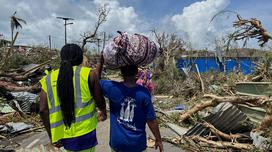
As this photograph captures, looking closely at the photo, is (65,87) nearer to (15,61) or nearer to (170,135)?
(170,135)

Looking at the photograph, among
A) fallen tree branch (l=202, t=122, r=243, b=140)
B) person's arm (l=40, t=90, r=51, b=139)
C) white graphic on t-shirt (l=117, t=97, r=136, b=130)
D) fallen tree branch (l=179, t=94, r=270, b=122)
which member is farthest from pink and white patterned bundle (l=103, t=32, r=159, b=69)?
fallen tree branch (l=202, t=122, r=243, b=140)

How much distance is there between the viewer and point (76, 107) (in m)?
3.47

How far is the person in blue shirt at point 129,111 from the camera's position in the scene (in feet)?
11.1

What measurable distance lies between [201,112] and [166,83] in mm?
11365

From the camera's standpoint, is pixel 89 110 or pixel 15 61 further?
pixel 15 61

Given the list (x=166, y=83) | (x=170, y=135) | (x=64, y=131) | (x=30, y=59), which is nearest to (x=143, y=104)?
(x=64, y=131)

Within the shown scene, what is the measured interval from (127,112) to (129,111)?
0.02 metres

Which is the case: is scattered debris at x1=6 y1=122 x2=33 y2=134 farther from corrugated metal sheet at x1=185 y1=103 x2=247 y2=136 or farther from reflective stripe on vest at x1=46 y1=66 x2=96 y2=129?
reflective stripe on vest at x1=46 y1=66 x2=96 y2=129

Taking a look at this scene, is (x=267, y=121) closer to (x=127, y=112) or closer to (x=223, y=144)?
(x=223, y=144)

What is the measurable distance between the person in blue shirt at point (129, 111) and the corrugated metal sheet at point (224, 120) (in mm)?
4574

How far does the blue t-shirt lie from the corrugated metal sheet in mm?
4602

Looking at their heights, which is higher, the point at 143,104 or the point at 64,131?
the point at 143,104

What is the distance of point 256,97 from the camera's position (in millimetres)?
7746

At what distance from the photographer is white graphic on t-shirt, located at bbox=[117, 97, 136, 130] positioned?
3381 millimetres
